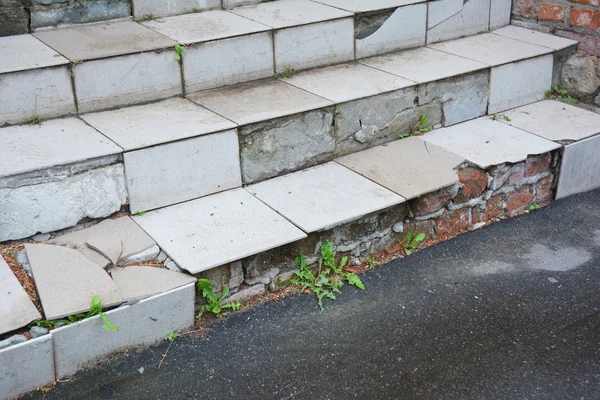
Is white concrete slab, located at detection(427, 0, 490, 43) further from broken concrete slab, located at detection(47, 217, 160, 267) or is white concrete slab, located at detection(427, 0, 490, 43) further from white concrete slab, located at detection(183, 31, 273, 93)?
broken concrete slab, located at detection(47, 217, 160, 267)

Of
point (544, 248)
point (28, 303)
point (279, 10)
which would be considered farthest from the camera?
point (279, 10)

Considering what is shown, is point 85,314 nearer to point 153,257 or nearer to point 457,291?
point 153,257

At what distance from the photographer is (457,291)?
324 cm

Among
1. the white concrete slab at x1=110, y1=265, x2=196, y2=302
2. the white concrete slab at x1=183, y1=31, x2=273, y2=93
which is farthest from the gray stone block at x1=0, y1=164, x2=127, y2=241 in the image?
the white concrete slab at x1=183, y1=31, x2=273, y2=93

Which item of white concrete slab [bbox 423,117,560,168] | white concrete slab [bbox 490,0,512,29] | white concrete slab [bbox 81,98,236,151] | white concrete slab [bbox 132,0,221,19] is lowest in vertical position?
white concrete slab [bbox 423,117,560,168]

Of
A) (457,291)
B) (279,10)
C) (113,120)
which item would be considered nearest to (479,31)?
(279,10)

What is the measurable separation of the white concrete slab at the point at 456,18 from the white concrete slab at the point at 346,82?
685 millimetres

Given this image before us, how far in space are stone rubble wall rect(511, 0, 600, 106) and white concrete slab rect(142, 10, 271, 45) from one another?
6.42 ft

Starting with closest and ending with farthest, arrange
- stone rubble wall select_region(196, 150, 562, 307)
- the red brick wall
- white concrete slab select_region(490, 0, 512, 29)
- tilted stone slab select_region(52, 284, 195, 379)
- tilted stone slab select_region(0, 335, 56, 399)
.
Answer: tilted stone slab select_region(0, 335, 56, 399)
tilted stone slab select_region(52, 284, 195, 379)
stone rubble wall select_region(196, 150, 562, 307)
the red brick wall
white concrete slab select_region(490, 0, 512, 29)

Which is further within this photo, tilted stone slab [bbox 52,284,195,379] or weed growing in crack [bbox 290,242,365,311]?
weed growing in crack [bbox 290,242,365,311]

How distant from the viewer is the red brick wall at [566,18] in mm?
4379

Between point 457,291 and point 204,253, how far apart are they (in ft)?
3.80

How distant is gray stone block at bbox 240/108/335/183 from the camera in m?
3.43

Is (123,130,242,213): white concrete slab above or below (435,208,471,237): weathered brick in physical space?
above
